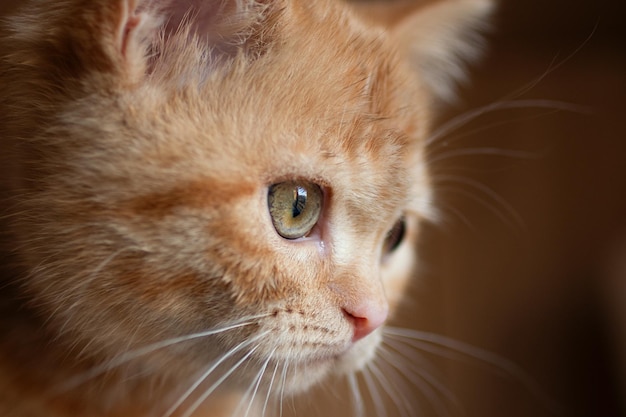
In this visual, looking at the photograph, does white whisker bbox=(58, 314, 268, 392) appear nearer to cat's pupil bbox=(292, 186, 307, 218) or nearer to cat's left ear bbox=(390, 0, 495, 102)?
cat's pupil bbox=(292, 186, 307, 218)

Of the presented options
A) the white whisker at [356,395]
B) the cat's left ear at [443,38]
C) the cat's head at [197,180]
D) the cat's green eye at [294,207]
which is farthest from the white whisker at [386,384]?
the cat's left ear at [443,38]

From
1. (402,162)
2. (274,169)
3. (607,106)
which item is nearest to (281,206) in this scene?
(274,169)

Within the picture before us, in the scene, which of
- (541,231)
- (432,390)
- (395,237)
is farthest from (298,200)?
(541,231)

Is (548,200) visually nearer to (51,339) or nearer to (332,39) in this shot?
(332,39)

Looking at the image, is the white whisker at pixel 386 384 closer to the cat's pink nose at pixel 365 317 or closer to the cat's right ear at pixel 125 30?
the cat's pink nose at pixel 365 317

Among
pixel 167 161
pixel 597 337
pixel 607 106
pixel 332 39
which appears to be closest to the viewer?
pixel 167 161

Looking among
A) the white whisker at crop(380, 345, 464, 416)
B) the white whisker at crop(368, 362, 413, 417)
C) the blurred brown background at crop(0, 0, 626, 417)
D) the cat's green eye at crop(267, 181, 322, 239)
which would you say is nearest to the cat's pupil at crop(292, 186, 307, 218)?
the cat's green eye at crop(267, 181, 322, 239)
